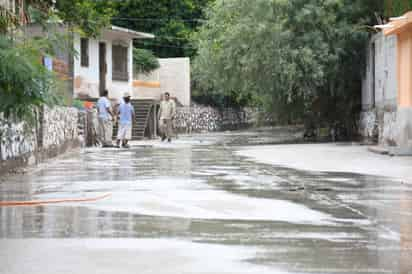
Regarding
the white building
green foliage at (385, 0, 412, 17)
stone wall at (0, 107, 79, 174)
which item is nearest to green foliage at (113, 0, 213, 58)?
the white building

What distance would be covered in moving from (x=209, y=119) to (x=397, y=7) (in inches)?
1087

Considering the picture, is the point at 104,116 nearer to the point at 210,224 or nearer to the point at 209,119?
the point at 210,224

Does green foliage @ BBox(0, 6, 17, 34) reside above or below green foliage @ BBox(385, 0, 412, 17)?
below

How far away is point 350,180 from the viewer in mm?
15273

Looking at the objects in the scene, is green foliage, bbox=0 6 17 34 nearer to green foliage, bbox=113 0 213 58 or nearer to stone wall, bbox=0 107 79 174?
stone wall, bbox=0 107 79 174

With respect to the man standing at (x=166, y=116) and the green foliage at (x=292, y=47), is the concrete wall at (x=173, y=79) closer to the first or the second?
the man standing at (x=166, y=116)

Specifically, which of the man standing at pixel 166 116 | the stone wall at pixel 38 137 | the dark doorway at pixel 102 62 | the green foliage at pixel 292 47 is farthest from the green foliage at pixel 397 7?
the dark doorway at pixel 102 62

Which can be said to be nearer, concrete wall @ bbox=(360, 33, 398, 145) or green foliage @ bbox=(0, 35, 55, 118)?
green foliage @ bbox=(0, 35, 55, 118)

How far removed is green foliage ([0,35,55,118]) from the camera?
462 inches

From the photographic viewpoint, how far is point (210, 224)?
32.1 ft

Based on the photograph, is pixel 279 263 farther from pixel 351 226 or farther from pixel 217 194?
pixel 217 194

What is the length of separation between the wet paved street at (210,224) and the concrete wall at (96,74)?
24796mm

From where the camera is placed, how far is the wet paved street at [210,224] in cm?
748

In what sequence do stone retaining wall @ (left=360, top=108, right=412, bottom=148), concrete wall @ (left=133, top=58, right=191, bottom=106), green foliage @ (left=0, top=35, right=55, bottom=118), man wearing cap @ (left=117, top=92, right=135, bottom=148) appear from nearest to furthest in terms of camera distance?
green foliage @ (left=0, top=35, right=55, bottom=118)
stone retaining wall @ (left=360, top=108, right=412, bottom=148)
man wearing cap @ (left=117, top=92, right=135, bottom=148)
concrete wall @ (left=133, top=58, right=191, bottom=106)
